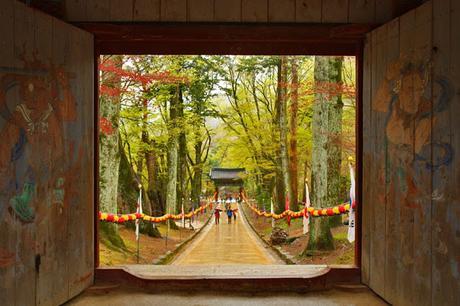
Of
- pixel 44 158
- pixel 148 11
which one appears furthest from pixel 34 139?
pixel 148 11

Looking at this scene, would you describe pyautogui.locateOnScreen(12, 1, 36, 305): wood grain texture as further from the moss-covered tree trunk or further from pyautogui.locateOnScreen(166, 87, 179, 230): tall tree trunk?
pyautogui.locateOnScreen(166, 87, 179, 230): tall tree trunk

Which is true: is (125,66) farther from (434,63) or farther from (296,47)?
(434,63)

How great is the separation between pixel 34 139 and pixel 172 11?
200 cm

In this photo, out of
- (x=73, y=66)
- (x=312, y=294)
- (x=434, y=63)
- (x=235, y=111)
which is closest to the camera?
(x=434, y=63)

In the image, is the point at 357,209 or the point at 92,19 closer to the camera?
the point at 92,19

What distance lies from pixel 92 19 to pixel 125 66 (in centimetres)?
980

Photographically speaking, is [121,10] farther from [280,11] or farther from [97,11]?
[280,11]

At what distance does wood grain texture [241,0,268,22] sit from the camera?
519cm

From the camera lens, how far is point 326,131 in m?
12.5

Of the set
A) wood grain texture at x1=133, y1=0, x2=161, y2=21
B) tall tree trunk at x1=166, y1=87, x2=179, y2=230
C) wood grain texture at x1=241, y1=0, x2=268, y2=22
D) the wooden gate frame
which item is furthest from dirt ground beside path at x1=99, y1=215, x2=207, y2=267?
wood grain texture at x1=241, y1=0, x2=268, y2=22

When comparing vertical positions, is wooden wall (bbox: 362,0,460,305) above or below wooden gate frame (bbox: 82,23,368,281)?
below

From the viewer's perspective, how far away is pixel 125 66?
1476 cm

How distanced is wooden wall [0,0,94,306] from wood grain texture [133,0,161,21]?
61 centimetres

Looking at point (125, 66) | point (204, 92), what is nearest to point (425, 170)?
point (125, 66)
